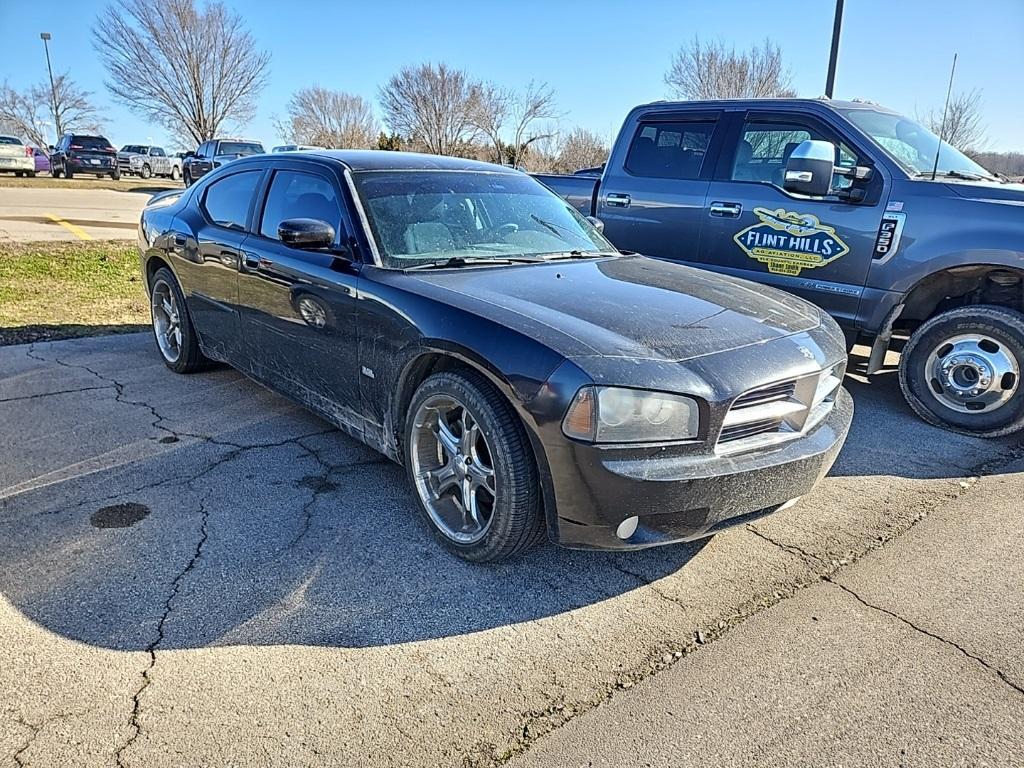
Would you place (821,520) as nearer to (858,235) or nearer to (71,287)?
(858,235)

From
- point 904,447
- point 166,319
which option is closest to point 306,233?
point 166,319

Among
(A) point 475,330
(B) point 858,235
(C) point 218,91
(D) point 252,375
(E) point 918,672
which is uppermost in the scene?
(C) point 218,91

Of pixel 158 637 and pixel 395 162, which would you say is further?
pixel 395 162

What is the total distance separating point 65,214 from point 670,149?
44.3 feet

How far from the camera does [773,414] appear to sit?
2732 millimetres

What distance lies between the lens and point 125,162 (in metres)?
35.7

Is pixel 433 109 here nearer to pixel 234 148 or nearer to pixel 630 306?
pixel 234 148

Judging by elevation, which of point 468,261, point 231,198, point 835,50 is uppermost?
point 835,50

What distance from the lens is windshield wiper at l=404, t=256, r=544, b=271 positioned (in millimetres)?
3332

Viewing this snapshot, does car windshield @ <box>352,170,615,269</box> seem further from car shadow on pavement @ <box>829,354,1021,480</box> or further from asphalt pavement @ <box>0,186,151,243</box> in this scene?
asphalt pavement @ <box>0,186,151,243</box>

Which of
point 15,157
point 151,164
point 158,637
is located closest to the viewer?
point 158,637

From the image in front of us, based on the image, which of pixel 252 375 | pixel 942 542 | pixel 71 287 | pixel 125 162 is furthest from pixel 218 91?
pixel 942 542

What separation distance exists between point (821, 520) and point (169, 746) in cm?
284

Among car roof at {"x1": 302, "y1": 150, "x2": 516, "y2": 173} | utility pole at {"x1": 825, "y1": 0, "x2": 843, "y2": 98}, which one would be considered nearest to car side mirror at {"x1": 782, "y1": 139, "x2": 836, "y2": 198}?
car roof at {"x1": 302, "y1": 150, "x2": 516, "y2": 173}
